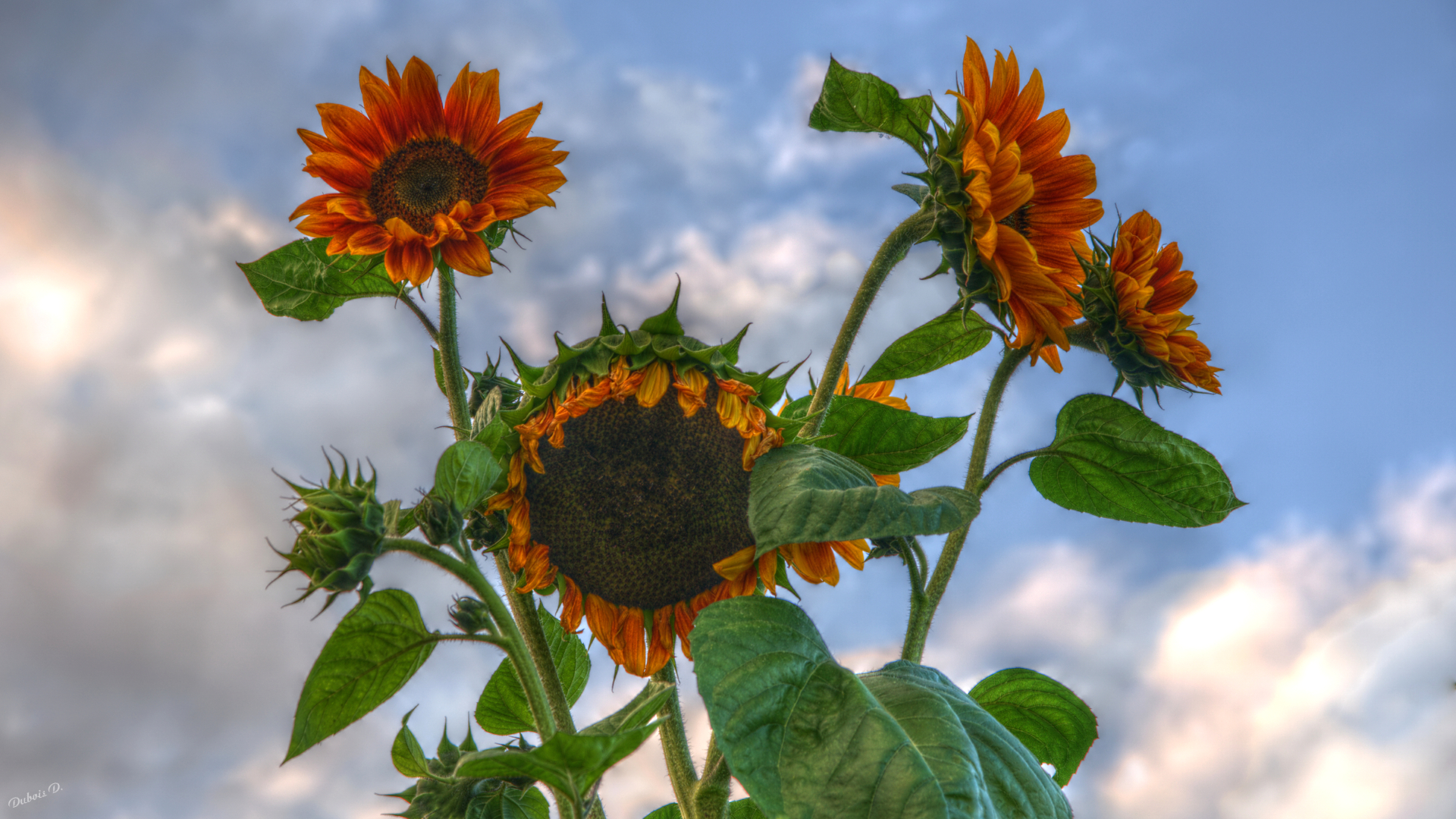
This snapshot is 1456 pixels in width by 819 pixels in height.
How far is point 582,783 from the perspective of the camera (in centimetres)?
128

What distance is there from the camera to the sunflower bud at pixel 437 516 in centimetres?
140

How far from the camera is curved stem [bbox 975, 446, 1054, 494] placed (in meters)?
1.83

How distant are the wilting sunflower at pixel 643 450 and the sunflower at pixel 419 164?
1.03 feet

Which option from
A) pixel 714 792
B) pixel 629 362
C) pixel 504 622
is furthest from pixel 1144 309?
pixel 504 622

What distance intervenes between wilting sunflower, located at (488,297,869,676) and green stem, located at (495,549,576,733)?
11cm

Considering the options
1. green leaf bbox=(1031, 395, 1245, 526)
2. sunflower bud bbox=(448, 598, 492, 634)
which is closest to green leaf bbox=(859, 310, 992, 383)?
green leaf bbox=(1031, 395, 1245, 526)

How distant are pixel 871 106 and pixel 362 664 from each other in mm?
1143

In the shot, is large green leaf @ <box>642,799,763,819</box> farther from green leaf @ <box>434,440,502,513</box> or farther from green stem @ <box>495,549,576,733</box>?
green leaf @ <box>434,440,502,513</box>

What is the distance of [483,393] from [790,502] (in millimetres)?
705

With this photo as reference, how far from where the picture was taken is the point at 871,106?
5.63ft

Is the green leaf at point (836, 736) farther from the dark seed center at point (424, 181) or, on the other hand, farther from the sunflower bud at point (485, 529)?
the dark seed center at point (424, 181)

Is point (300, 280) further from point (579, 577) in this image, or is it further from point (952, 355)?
point (952, 355)

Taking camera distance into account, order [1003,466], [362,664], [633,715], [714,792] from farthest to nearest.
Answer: [1003,466], [714,792], [362,664], [633,715]

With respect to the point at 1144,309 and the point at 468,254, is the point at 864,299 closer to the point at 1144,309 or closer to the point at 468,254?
the point at 1144,309
